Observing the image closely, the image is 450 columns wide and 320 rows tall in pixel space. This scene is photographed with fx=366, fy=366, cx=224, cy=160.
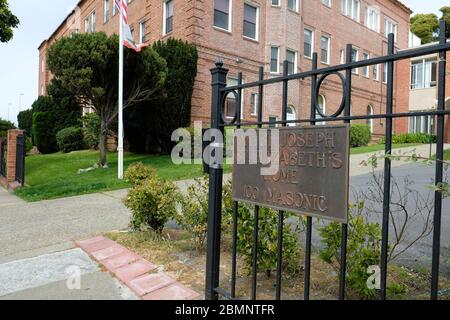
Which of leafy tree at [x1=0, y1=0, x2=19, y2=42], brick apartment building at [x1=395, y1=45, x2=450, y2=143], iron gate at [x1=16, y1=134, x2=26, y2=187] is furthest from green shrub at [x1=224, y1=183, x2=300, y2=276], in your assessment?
brick apartment building at [x1=395, y1=45, x2=450, y2=143]

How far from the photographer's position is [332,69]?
7.45ft

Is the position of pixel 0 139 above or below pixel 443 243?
above

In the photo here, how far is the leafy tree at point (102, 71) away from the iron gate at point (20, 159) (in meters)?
2.16

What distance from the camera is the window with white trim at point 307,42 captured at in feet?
66.7

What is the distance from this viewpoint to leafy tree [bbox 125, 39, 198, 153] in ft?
46.8

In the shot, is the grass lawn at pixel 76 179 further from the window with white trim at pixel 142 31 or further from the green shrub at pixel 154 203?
the window with white trim at pixel 142 31

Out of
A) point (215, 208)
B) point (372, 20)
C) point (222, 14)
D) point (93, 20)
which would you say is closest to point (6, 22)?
point (222, 14)

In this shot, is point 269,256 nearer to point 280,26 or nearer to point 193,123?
point 193,123

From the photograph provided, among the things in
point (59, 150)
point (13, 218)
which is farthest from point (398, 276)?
point (59, 150)

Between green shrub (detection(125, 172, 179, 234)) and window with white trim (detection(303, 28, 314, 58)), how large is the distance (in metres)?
17.7

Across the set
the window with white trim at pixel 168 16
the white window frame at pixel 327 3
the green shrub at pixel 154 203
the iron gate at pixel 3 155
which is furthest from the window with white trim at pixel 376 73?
the green shrub at pixel 154 203

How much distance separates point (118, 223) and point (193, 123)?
9612 millimetres

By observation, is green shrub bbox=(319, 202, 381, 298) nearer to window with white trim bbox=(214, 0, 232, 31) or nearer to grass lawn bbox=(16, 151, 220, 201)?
grass lawn bbox=(16, 151, 220, 201)

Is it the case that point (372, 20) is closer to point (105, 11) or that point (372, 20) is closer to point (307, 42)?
point (307, 42)
